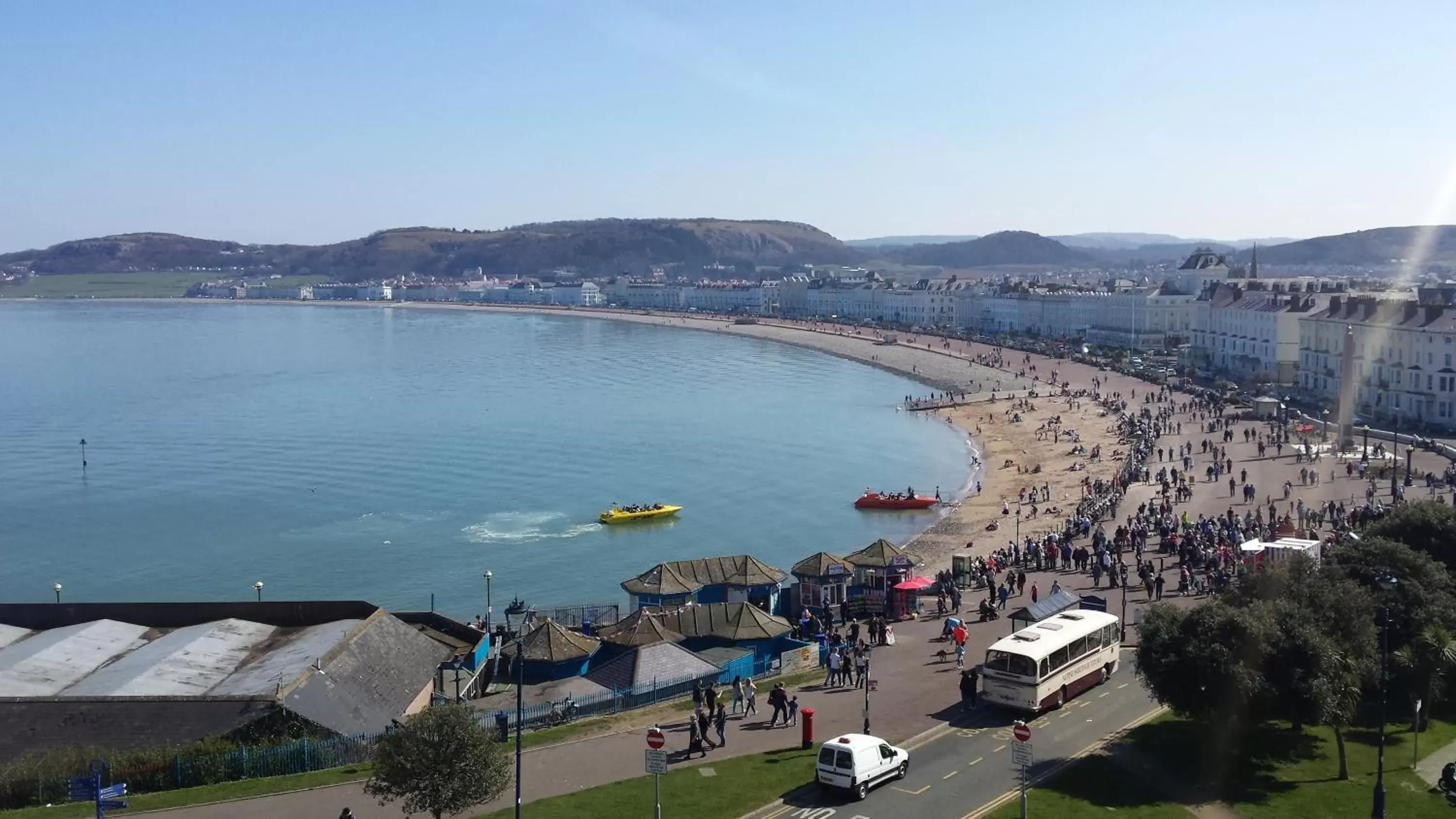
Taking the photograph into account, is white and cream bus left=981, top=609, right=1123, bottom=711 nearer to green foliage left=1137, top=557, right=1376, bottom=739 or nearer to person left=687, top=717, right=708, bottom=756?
green foliage left=1137, top=557, right=1376, bottom=739

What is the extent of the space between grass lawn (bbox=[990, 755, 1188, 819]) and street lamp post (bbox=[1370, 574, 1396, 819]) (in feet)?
4.77

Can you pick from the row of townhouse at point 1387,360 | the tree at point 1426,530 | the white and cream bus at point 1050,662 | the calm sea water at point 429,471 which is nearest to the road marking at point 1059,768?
the white and cream bus at point 1050,662

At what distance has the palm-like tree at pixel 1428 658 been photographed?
39.0 feet

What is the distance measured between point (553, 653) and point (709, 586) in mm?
4146

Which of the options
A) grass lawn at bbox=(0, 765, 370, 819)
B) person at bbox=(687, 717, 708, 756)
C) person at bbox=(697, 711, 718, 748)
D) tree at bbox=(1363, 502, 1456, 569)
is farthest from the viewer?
tree at bbox=(1363, 502, 1456, 569)

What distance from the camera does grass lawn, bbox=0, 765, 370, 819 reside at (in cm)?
1016

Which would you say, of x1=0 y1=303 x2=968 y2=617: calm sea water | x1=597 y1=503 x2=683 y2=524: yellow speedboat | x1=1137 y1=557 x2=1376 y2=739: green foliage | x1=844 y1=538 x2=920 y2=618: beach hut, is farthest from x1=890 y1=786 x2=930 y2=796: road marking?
x1=597 y1=503 x2=683 y2=524: yellow speedboat

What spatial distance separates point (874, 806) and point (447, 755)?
356 centimetres

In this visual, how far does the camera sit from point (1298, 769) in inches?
446

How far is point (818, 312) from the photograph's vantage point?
4683 inches

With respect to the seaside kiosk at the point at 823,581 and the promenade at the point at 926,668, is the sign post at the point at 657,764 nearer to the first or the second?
the promenade at the point at 926,668

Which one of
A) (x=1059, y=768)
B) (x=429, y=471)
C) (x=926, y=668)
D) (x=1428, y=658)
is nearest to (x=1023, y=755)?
(x=1059, y=768)

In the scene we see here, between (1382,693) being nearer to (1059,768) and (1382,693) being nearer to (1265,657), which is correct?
(1265,657)

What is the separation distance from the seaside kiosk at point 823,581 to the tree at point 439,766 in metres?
9.40
